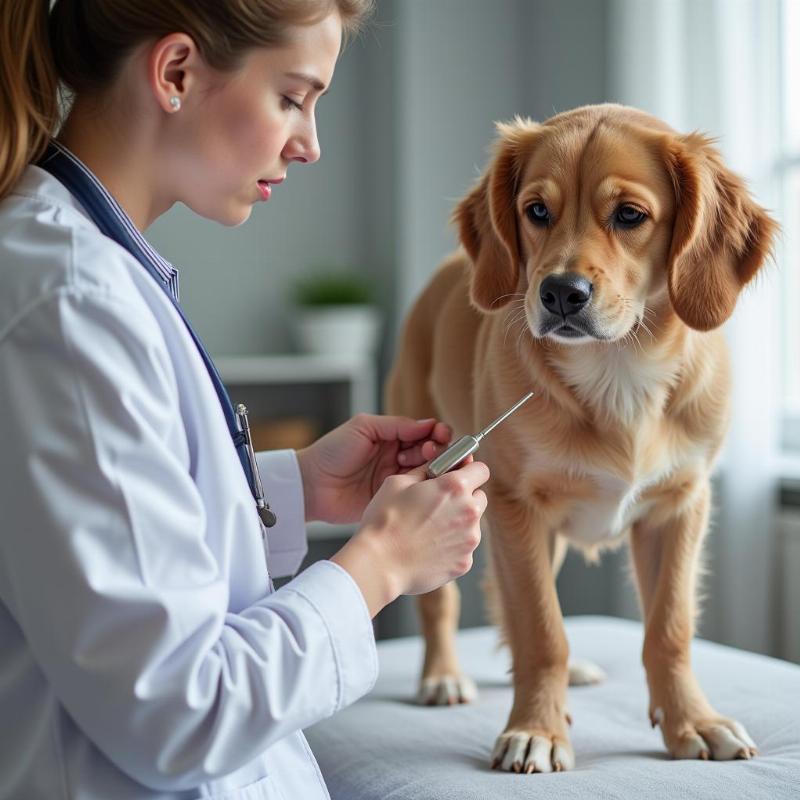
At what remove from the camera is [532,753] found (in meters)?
1.29

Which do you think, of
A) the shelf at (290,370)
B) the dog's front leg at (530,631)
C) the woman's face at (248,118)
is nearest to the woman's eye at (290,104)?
the woman's face at (248,118)

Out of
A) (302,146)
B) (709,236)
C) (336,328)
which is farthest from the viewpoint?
(336,328)

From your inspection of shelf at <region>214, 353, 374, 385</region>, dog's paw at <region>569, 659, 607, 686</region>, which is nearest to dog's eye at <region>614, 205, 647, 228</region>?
dog's paw at <region>569, 659, 607, 686</region>

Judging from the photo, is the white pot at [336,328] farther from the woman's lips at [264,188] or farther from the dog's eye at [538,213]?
the woman's lips at [264,188]

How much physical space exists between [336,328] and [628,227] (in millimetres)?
2060

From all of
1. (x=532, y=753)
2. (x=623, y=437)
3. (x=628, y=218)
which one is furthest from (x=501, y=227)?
(x=532, y=753)

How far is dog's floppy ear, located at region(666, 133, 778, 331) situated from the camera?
1.34 metres

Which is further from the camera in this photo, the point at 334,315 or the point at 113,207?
the point at 334,315

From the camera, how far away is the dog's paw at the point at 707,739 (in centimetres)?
131

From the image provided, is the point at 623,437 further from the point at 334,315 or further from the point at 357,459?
the point at 334,315

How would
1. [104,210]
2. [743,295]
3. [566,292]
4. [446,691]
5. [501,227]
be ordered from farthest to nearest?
[743,295]
[446,691]
[501,227]
[566,292]
[104,210]

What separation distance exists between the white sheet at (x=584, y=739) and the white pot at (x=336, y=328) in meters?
1.54

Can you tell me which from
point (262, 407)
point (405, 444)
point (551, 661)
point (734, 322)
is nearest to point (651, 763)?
point (551, 661)

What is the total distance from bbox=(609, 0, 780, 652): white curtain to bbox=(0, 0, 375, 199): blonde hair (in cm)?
165
